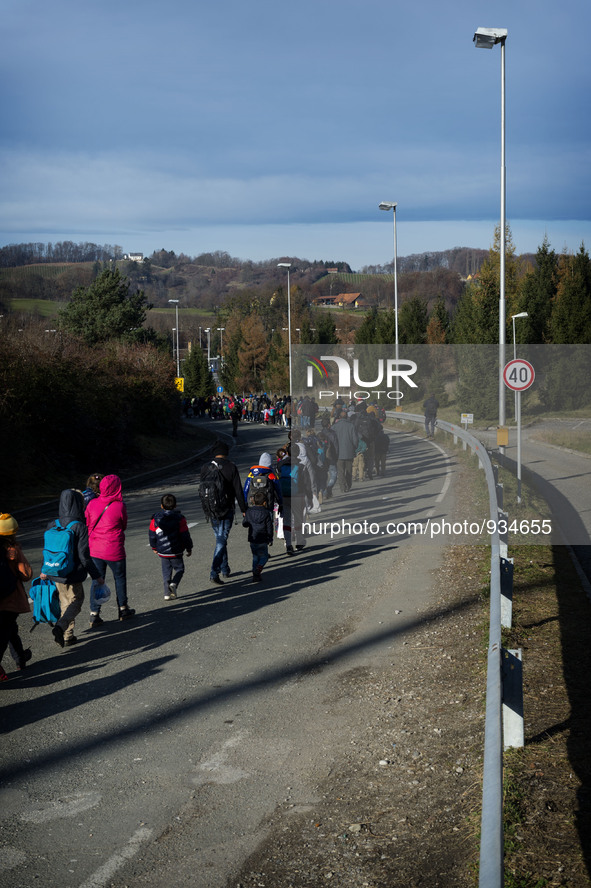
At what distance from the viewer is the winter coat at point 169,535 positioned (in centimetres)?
964

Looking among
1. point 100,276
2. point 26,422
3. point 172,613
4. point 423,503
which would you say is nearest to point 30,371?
point 26,422

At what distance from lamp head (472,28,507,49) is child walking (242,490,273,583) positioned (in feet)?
44.5

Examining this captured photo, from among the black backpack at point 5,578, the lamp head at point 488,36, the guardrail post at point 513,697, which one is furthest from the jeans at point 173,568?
the lamp head at point 488,36

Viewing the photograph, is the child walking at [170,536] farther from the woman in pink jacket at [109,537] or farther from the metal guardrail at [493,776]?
the metal guardrail at [493,776]

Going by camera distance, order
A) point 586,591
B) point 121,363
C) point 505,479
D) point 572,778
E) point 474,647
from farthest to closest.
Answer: point 121,363, point 505,479, point 586,591, point 474,647, point 572,778

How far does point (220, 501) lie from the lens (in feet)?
35.6

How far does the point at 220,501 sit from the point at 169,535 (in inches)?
51.5

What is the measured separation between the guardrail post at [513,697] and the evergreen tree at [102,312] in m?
45.1

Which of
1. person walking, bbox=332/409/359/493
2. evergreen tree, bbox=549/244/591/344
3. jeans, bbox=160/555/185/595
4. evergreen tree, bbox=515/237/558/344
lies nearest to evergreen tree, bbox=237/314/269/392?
evergreen tree, bbox=515/237/558/344

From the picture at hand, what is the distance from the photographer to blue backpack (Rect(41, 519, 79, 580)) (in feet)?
26.7

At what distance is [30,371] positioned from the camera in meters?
23.4

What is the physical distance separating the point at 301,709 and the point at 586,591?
16.6 ft

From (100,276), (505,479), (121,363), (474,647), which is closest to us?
(474,647)

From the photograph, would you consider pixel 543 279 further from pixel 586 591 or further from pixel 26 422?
pixel 586 591
